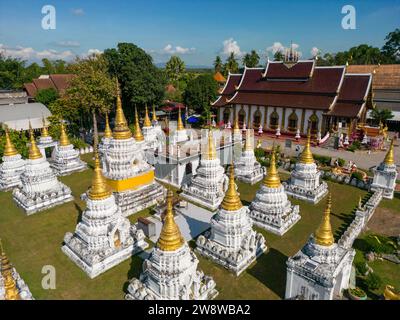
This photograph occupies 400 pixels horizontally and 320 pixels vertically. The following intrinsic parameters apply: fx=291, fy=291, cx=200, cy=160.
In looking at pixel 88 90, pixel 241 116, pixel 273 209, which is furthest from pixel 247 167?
pixel 88 90

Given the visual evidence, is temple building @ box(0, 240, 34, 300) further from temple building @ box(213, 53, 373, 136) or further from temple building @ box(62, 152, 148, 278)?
temple building @ box(213, 53, 373, 136)

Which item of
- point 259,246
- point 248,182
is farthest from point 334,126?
point 259,246

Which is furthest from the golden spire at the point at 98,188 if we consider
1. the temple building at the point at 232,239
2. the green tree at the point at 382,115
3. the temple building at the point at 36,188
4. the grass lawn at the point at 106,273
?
the green tree at the point at 382,115

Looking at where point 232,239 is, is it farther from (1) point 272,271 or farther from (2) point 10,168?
(2) point 10,168

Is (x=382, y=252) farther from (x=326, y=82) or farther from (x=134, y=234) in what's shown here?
(x=326, y=82)

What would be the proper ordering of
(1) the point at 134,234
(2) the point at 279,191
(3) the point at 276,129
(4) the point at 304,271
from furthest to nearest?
1. (3) the point at 276,129
2. (2) the point at 279,191
3. (1) the point at 134,234
4. (4) the point at 304,271

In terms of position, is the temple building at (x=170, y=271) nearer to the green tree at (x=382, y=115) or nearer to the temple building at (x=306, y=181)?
the temple building at (x=306, y=181)
